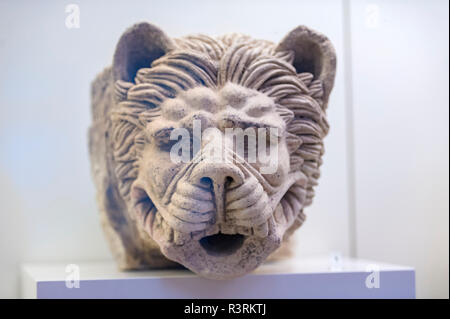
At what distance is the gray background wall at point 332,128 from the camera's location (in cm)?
214

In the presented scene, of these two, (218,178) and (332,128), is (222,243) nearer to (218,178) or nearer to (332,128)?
(218,178)

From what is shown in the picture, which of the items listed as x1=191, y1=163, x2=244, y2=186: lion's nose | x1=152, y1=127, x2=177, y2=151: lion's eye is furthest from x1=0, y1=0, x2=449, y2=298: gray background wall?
x1=191, y1=163, x2=244, y2=186: lion's nose

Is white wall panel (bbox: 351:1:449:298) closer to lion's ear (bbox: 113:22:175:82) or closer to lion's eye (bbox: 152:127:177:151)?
lion's ear (bbox: 113:22:175:82)

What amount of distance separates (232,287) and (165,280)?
21 cm

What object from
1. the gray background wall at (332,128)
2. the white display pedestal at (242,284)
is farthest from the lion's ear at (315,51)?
the white display pedestal at (242,284)

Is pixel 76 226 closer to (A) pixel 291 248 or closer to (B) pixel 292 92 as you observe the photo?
(A) pixel 291 248

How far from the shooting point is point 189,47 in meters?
1.78

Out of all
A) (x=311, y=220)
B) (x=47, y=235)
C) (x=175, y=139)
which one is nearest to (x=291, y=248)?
(x=311, y=220)

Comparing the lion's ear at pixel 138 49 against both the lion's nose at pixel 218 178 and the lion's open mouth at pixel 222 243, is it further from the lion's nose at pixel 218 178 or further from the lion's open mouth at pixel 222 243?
the lion's open mouth at pixel 222 243

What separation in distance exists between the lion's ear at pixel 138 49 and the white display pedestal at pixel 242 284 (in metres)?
0.63

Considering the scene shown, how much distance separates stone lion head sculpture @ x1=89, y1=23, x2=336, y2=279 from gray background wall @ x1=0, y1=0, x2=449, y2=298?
319mm

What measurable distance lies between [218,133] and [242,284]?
20.1 inches

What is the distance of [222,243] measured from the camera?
1.71m

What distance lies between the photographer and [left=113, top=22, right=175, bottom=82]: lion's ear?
177 centimetres
